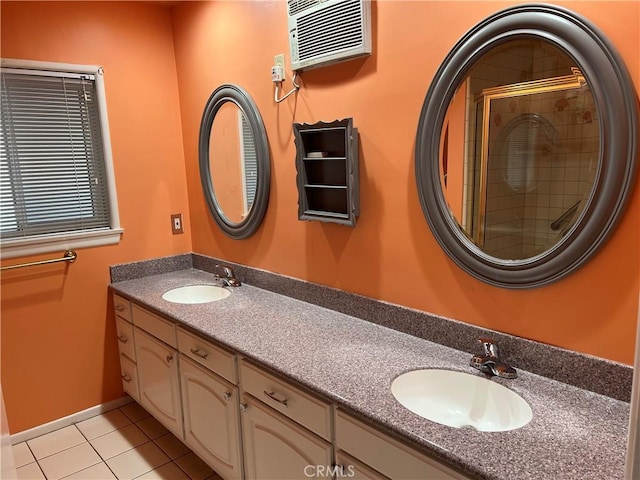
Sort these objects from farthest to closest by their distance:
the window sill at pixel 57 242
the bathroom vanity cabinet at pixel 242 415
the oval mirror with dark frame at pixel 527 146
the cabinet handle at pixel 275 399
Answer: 1. the window sill at pixel 57 242
2. the cabinet handle at pixel 275 399
3. the bathroom vanity cabinet at pixel 242 415
4. the oval mirror with dark frame at pixel 527 146

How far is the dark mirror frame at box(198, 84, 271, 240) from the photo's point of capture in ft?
7.96

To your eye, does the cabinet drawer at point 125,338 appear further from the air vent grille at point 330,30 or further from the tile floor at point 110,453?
the air vent grille at point 330,30

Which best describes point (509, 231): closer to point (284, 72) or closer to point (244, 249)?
point (284, 72)

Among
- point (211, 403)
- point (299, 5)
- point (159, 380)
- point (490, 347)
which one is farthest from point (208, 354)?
point (299, 5)

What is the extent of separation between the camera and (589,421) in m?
1.23

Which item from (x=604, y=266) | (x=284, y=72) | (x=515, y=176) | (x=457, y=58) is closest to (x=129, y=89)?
(x=284, y=72)

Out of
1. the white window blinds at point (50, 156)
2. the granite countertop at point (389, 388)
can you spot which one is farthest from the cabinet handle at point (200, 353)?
the white window blinds at point (50, 156)

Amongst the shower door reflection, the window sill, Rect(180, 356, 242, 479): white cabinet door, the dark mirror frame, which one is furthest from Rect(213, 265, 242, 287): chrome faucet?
the shower door reflection

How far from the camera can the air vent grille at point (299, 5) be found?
196cm

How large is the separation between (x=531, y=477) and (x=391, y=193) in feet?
3.64

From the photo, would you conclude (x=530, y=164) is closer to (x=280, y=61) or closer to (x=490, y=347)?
(x=490, y=347)

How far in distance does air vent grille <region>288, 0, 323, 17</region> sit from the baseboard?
8.39 ft

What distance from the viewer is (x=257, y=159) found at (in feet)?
8.05

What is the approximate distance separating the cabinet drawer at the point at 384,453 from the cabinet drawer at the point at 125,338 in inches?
67.7
